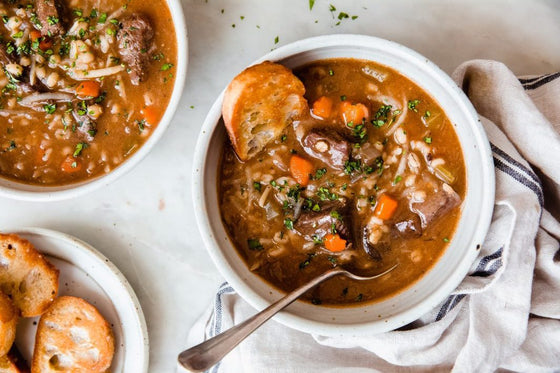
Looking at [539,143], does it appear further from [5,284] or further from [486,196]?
[5,284]

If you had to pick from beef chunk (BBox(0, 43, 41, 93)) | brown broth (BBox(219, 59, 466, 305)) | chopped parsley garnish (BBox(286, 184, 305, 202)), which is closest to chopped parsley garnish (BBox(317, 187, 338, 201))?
brown broth (BBox(219, 59, 466, 305))

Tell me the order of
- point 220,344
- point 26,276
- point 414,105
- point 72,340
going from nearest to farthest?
point 220,344 < point 414,105 < point 26,276 < point 72,340

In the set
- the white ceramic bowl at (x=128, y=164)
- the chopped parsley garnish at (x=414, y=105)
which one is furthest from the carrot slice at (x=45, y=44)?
the chopped parsley garnish at (x=414, y=105)

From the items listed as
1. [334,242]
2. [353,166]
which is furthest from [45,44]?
[334,242]

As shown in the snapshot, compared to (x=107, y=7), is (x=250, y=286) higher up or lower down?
lower down

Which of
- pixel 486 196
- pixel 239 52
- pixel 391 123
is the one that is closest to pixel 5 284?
pixel 239 52

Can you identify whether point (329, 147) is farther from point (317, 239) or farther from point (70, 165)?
point (70, 165)
